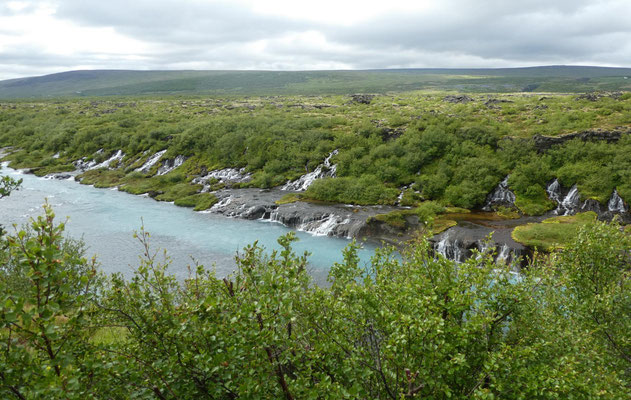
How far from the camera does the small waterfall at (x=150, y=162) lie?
88938 mm

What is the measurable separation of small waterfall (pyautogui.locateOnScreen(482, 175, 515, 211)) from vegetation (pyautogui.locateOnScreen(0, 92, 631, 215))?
856 millimetres

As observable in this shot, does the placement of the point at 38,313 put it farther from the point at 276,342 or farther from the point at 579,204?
the point at 579,204

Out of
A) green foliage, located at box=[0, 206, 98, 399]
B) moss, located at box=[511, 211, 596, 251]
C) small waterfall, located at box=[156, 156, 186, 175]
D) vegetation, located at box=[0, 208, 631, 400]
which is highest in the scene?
green foliage, located at box=[0, 206, 98, 399]

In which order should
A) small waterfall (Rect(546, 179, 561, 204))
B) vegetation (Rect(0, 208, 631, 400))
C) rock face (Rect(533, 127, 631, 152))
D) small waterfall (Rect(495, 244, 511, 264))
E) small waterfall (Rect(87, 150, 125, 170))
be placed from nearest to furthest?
vegetation (Rect(0, 208, 631, 400)) < small waterfall (Rect(495, 244, 511, 264)) < small waterfall (Rect(546, 179, 561, 204)) < rock face (Rect(533, 127, 631, 152)) < small waterfall (Rect(87, 150, 125, 170))

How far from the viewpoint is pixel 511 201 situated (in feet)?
178

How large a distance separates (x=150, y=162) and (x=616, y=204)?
297 ft

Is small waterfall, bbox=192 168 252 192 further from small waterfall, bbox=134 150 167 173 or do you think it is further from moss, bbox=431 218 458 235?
moss, bbox=431 218 458 235

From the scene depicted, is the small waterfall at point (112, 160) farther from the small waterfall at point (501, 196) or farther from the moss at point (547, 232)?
the moss at point (547, 232)

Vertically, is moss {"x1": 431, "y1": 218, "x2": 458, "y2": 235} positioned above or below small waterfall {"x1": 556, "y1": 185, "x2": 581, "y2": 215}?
below

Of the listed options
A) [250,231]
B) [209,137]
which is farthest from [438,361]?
[209,137]

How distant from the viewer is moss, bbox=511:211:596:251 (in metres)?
38.9

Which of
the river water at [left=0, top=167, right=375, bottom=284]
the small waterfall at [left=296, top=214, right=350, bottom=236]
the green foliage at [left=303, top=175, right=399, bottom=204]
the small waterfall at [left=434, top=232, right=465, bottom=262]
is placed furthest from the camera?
the green foliage at [left=303, top=175, right=399, bottom=204]

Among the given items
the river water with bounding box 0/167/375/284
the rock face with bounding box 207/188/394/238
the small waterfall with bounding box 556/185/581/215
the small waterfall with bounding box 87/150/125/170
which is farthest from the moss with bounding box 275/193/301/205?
the small waterfall with bounding box 87/150/125/170

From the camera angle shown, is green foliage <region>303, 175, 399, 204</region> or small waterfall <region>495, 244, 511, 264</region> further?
green foliage <region>303, 175, 399, 204</region>
